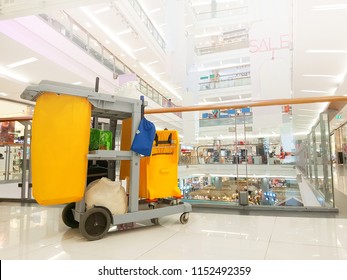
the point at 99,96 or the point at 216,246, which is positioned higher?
the point at 99,96

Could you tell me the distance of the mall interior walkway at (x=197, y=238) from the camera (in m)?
1.12

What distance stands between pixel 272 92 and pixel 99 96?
3.73 metres

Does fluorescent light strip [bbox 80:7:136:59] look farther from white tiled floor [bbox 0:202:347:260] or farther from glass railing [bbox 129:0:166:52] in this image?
white tiled floor [bbox 0:202:347:260]

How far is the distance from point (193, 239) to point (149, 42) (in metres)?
11.5

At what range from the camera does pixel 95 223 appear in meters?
1.34

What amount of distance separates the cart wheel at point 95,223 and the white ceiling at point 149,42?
6.47 feet

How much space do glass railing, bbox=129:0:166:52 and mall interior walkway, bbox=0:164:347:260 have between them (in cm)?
1027

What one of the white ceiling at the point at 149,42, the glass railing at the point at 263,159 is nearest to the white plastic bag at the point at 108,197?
the glass railing at the point at 263,159

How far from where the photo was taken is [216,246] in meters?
1.22

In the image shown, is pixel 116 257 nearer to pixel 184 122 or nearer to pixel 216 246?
pixel 216 246

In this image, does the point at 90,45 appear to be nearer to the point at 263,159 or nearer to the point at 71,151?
the point at 263,159

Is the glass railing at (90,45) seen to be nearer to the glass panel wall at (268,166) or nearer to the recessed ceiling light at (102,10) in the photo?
the recessed ceiling light at (102,10)
